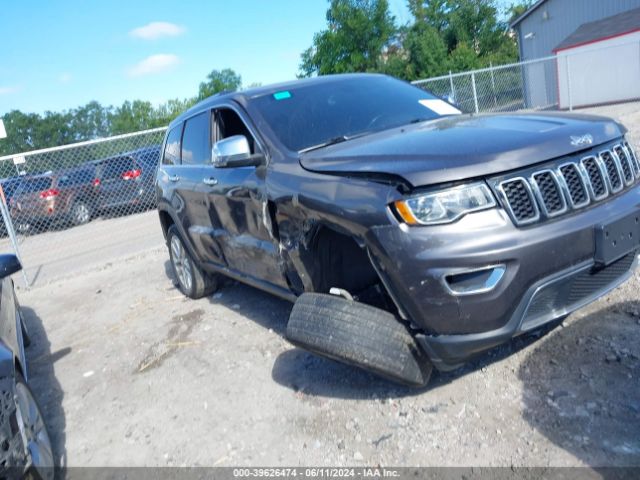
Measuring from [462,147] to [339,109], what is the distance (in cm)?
145

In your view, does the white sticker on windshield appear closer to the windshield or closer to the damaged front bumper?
the windshield

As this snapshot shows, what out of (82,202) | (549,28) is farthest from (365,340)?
(549,28)

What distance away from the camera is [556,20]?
3056cm

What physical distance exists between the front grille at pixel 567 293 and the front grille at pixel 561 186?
1.08ft

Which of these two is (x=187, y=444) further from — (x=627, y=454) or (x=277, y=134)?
(x=627, y=454)

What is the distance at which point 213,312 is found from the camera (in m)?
5.64

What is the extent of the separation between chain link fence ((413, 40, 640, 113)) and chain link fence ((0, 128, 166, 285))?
958 cm

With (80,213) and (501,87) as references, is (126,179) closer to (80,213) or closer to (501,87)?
(80,213)

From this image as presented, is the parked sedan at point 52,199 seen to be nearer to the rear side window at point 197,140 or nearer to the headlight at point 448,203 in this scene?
the rear side window at point 197,140

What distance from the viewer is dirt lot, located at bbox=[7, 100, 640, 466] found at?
285 cm

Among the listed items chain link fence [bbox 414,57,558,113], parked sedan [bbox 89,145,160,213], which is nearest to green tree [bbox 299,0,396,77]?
chain link fence [bbox 414,57,558,113]

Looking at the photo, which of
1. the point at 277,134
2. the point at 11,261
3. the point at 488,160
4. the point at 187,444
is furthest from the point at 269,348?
the point at 488,160

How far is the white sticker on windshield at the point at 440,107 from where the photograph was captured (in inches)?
169

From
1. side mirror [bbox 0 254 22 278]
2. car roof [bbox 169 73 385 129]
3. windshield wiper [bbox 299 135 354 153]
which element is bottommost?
side mirror [bbox 0 254 22 278]
